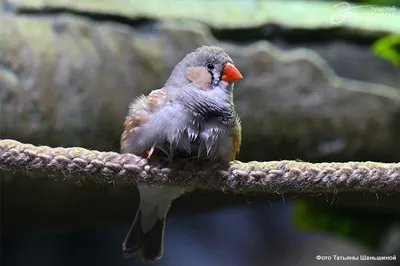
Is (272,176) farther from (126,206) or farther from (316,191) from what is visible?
(126,206)

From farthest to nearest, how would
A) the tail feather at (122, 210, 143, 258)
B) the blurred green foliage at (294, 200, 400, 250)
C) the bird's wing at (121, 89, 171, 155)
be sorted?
the blurred green foliage at (294, 200, 400, 250) → the tail feather at (122, 210, 143, 258) → the bird's wing at (121, 89, 171, 155)

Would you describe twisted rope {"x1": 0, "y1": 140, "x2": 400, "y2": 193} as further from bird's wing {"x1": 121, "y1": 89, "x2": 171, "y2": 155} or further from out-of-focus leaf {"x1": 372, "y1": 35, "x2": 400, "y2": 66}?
out-of-focus leaf {"x1": 372, "y1": 35, "x2": 400, "y2": 66}

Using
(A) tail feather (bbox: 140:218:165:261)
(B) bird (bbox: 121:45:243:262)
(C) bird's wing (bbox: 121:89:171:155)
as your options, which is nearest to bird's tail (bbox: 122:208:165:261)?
(A) tail feather (bbox: 140:218:165:261)

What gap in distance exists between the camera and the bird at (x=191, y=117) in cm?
132

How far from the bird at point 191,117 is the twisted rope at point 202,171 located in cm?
4

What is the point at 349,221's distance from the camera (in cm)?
267

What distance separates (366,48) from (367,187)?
4.84ft

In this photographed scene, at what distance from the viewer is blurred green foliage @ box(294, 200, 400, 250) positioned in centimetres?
265

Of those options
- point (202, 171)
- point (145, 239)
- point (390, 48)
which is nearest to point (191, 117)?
point (202, 171)

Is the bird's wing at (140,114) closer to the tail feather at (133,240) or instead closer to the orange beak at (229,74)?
the orange beak at (229,74)

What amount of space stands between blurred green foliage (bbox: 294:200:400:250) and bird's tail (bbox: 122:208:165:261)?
120cm

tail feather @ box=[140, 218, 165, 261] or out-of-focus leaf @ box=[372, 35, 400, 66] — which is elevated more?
out-of-focus leaf @ box=[372, 35, 400, 66]

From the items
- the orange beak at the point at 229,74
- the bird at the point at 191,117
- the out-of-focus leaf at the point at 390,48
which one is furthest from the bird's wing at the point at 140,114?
the out-of-focus leaf at the point at 390,48

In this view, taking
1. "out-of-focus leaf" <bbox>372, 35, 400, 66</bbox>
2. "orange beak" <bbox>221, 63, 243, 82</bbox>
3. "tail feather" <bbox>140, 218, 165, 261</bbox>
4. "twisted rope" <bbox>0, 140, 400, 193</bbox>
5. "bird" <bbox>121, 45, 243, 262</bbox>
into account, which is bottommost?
"tail feather" <bbox>140, 218, 165, 261</bbox>
